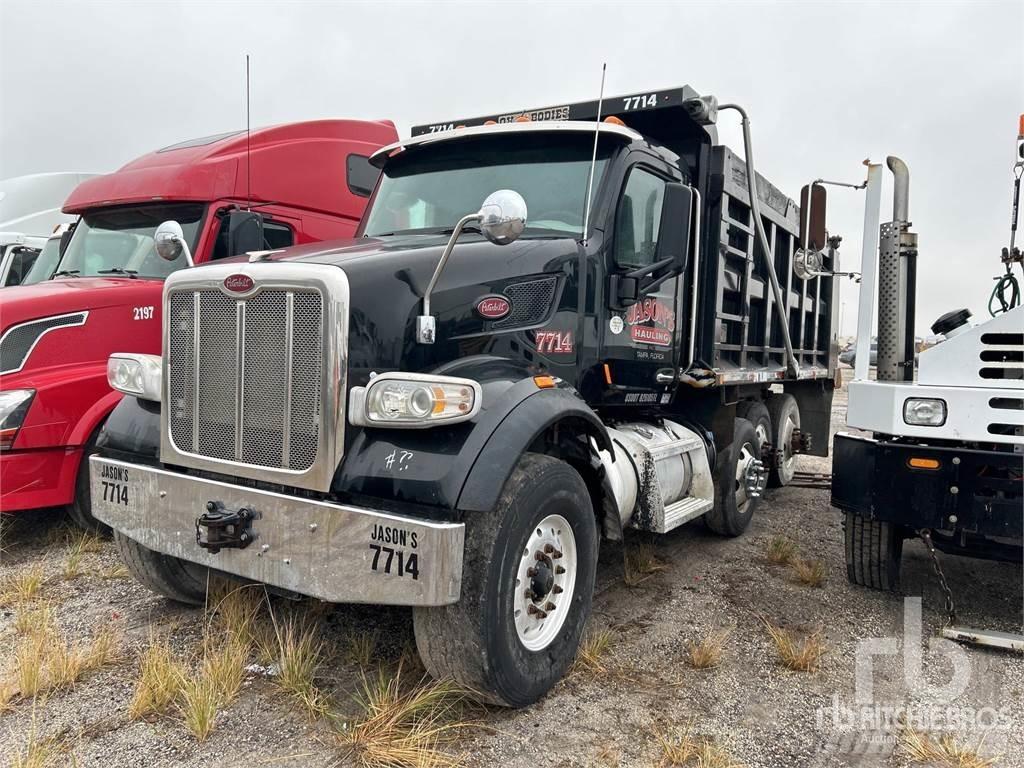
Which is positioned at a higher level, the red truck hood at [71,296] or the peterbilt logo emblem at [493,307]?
the red truck hood at [71,296]

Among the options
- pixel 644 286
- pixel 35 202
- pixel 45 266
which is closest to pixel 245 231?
pixel 45 266

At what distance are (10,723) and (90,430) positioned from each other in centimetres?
230

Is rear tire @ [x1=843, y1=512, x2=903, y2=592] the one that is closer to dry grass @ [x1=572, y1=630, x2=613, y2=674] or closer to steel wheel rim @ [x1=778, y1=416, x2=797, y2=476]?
dry grass @ [x1=572, y1=630, x2=613, y2=674]

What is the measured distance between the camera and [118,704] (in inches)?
121

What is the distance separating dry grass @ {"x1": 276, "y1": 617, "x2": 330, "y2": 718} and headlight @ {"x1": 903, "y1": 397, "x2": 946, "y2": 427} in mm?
3143

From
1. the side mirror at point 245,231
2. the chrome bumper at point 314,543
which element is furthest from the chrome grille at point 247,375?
the side mirror at point 245,231

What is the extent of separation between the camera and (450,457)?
277 centimetres

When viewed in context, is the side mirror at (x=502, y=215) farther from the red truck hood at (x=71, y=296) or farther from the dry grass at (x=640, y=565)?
the red truck hood at (x=71, y=296)

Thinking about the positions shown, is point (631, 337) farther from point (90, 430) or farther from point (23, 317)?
point (23, 317)

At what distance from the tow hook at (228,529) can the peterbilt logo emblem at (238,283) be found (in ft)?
2.93

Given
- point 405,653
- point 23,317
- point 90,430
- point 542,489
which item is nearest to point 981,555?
point 542,489

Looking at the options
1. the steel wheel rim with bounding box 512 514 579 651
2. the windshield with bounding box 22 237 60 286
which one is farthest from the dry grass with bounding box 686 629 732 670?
the windshield with bounding box 22 237 60 286

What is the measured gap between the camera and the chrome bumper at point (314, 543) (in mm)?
2643

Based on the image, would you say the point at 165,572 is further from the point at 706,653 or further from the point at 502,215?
the point at 706,653
